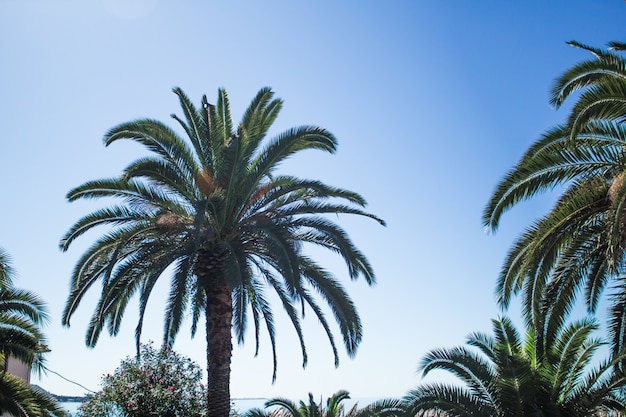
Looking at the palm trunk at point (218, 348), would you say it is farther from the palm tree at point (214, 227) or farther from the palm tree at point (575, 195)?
the palm tree at point (575, 195)

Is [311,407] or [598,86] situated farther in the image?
[311,407]

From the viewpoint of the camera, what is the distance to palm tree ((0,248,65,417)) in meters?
16.2

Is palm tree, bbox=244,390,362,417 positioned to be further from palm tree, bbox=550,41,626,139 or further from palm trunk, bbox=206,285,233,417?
palm tree, bbox=550,41,626,139

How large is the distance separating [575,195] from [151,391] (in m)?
12.8

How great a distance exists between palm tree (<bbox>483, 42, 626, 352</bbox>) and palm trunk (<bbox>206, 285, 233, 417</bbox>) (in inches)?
265

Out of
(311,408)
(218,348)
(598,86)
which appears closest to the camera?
(598,86)

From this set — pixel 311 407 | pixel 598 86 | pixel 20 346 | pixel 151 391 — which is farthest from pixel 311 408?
pixel 598 86

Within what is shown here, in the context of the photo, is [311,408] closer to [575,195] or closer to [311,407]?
[311,407]

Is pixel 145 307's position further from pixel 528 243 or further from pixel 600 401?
pixel 600 401

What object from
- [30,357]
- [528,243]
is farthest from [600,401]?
[30,357]

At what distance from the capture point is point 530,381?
15469 millimetres

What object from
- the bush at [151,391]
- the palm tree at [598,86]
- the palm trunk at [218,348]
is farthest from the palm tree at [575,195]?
the bush at [151,391]

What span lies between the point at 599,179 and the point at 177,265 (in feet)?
33.0

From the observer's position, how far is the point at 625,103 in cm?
1232
